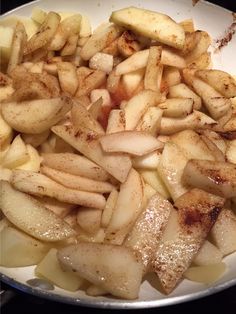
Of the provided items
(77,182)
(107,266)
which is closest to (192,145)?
(77,182)

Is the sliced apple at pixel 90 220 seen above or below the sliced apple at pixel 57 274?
above

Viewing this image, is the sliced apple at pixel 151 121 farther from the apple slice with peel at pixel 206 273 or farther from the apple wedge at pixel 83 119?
the apple slice with peel at pixel 206 273

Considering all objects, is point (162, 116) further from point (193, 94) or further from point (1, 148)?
point (1, 148)

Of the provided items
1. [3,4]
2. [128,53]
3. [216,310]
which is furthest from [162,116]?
[3,4]

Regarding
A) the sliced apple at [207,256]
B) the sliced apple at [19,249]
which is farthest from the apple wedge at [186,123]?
the sliced apple at [19,249]

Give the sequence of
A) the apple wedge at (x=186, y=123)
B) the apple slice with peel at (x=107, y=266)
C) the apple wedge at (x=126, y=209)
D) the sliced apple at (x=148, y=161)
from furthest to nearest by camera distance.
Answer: the apple wedge at (x=186, y=123), the sliced apple at (x=148, y=161), the apple wedge at (x=126, y=209), the apple slice with peel at (x=107, y=266)

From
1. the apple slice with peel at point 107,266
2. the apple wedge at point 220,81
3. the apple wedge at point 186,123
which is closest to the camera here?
the apple slice with peel at point 107,266
